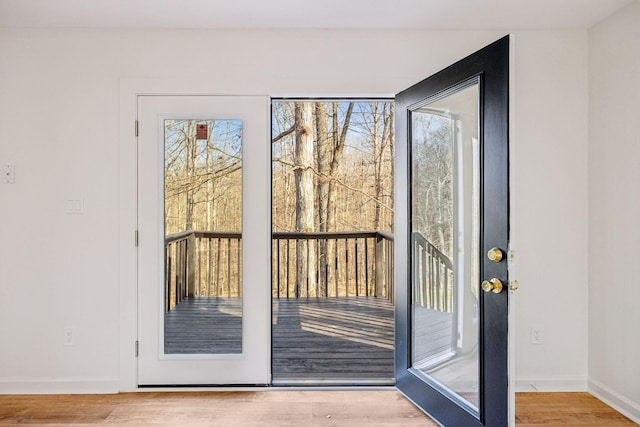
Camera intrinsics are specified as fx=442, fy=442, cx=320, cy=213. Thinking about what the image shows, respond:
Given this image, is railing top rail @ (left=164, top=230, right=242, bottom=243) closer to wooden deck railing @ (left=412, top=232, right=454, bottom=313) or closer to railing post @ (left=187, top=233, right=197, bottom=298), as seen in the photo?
railing post @ (left=187, top=233, right=197, bottom=298)

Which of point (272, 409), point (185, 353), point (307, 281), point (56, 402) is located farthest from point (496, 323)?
point (307, 281)

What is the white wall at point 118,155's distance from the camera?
→ 2873mm

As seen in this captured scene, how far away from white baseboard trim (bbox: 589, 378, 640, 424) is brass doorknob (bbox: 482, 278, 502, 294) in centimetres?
134

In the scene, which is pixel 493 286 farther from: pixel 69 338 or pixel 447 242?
pixel 69 338

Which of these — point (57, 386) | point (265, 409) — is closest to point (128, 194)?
point (57, 386)

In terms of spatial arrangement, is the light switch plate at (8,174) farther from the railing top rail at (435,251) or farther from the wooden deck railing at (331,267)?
the wooden deck railing at (331,267)

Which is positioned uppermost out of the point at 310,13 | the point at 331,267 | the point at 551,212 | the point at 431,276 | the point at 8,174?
the point at 310,13

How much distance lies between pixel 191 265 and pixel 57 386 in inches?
46.0

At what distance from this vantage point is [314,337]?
421 centimetres

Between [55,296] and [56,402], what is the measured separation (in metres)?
0.65

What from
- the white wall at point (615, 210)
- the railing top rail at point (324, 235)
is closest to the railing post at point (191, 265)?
the white wall at point (615, 210)

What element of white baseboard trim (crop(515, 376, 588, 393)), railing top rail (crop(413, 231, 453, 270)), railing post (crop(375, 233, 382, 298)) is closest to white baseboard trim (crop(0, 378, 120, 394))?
railing top rail (crop(413, 231, 453, 270))

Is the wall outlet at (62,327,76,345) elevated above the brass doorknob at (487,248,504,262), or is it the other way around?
the brass doorknob at (487,248,504,262)

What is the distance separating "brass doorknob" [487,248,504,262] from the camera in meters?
2.02
